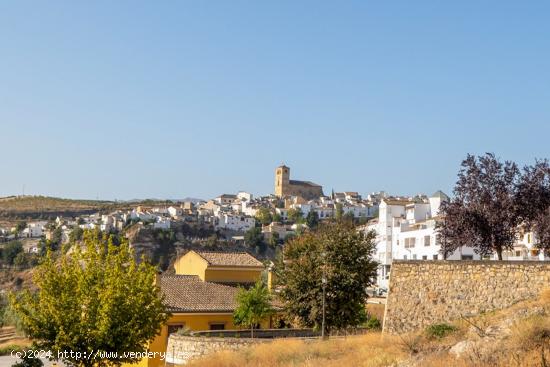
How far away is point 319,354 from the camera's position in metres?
20.5

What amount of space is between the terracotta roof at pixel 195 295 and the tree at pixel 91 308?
429 inches

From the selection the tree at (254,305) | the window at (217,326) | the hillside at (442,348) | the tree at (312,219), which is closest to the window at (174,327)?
the window at (217,326)

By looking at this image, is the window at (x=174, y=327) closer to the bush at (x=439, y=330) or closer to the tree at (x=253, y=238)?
the bush at (x=439, y=330)

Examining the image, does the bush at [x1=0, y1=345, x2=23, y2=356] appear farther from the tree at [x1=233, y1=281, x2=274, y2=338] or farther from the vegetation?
the vegetation

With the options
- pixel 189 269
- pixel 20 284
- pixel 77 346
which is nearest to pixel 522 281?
pixel 77 346

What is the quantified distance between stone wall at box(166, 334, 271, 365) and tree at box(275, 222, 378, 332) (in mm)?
4696

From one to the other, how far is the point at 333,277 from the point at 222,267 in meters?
14.5

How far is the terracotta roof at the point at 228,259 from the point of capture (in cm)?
4318

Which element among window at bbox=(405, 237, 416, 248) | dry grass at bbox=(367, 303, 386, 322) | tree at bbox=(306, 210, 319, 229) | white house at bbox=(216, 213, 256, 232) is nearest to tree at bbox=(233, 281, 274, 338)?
dry grass at bbox=(367, 303, 386, 322)

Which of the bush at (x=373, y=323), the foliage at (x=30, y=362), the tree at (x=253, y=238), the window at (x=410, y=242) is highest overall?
the tree at (x=253, y=238)

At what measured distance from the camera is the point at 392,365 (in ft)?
54.9

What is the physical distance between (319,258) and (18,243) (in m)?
125

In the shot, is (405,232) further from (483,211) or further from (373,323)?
(483,211)

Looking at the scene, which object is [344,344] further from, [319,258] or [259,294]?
[259,294]
